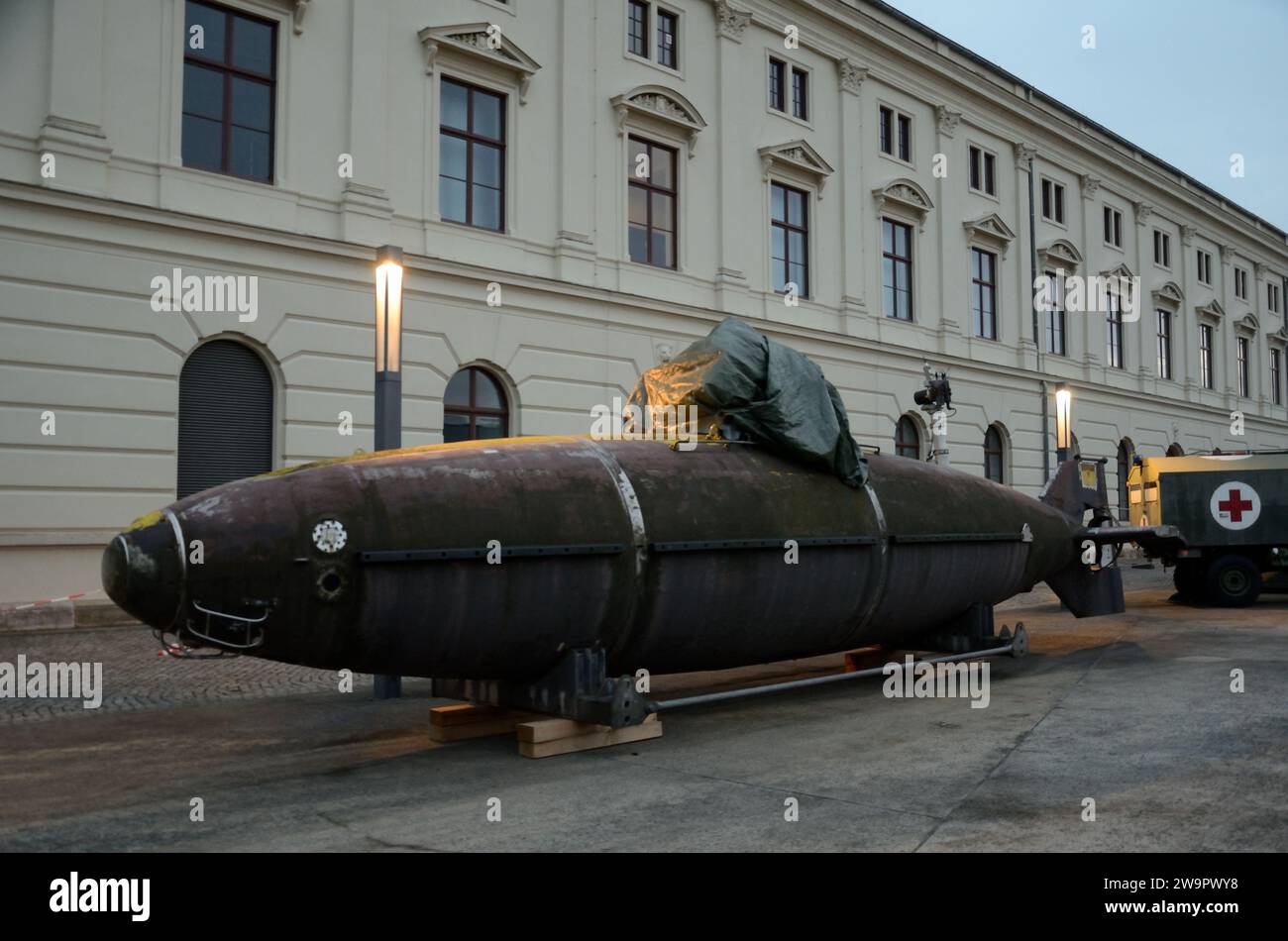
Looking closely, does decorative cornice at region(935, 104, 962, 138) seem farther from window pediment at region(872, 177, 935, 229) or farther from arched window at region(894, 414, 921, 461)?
arched window at region(894, 414, 921, 461)

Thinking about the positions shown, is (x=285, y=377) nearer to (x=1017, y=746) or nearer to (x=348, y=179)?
(x=348, y=179)

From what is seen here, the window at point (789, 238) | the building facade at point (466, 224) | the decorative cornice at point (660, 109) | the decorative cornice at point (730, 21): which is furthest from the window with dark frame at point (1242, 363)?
the decorative cornice at point (660, 109)

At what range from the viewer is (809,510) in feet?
27.0

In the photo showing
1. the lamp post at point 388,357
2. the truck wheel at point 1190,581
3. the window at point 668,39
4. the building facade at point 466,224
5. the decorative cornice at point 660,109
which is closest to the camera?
the lamp post at point 388,357

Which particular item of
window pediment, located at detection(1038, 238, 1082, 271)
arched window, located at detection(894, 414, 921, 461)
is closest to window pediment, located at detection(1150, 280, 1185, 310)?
window pediment, located at detection(1038, 238, 1082, 271)

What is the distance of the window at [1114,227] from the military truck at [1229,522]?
19880 mm

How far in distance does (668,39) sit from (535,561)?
18.2 m

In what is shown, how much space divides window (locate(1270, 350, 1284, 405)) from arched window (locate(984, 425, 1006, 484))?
77.5ft

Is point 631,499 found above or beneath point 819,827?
above

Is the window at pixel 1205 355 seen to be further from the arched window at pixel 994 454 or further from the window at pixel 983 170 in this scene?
the window at pixel 983 170

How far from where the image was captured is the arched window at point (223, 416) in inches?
595

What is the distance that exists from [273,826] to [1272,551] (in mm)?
17797

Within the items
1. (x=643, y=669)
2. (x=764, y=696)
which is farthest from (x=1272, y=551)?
(x=643, y=669)

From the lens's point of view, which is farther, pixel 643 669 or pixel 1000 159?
pixel 1000 159
